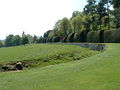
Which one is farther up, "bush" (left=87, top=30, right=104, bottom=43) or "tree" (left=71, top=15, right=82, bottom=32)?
"tree" (left=71, top=15, right=82, bottom=32)

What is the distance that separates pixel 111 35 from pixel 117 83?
3461cm

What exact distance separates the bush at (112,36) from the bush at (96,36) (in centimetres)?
197

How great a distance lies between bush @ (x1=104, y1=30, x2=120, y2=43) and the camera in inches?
1530

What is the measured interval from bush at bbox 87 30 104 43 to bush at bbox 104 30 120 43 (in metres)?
1.97

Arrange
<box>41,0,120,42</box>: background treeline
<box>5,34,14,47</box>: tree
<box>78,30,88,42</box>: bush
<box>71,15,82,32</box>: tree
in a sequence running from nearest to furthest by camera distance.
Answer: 1. <box>41,0,120,42</box>: background treeline
2. <box>78,30,88,42</box>: bush
3. <box>71,15,82,32</box>: tree
4. <box>5,34,14,47</box>: tree

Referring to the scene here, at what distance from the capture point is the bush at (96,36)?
1782 inches

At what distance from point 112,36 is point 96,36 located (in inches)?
258

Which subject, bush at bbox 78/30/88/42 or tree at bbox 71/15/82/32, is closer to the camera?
bush at bbox 78/30/88/42

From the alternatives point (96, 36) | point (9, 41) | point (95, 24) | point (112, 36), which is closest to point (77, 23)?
point (95, 24)

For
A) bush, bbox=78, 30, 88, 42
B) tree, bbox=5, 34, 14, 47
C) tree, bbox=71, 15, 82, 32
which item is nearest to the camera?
bush, bbox=78, 30, 88, 42

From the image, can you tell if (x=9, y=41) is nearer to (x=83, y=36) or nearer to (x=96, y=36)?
(x=83, y=36)

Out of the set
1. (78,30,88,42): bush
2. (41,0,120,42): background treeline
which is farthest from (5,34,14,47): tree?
(78,30,88,42): bush

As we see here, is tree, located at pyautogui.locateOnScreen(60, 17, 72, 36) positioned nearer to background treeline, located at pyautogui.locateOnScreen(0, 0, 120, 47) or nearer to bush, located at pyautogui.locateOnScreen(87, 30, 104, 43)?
background treeline, located at pyautogui.locateOnScreen(0, 0, 120, 47)

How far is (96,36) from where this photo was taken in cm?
4709
